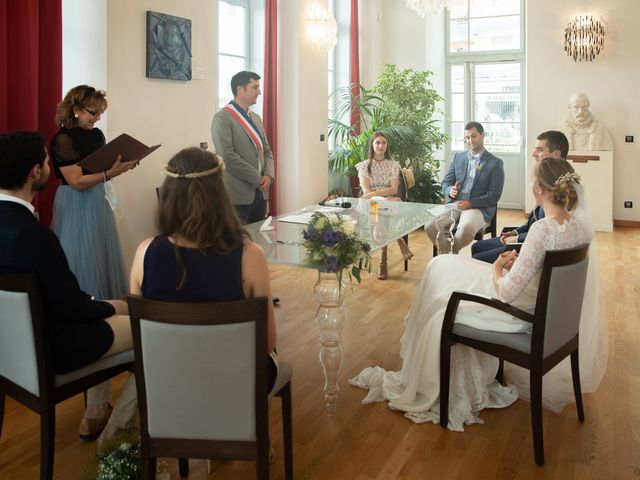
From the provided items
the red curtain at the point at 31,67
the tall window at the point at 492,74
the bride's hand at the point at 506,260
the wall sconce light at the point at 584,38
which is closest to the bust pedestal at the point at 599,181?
the wall sconce light at the point at 584,38

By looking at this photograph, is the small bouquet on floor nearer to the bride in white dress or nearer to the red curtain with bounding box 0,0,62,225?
the bride in white dress

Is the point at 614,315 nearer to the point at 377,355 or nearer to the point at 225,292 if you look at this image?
the point at 377,355

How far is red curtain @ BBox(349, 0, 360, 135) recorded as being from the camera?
8.89 meters

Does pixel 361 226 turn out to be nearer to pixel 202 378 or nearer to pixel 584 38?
pixel 202 378

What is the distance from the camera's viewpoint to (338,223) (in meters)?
2.89

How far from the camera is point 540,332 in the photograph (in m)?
2.60

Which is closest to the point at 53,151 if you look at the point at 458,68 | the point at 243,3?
the point at 243,3

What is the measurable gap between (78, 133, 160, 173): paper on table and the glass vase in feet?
4.77

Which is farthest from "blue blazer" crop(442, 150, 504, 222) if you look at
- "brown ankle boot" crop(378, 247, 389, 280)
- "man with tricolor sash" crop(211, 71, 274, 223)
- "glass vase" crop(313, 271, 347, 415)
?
"glass vase" crop(313, 271, 347, 415)

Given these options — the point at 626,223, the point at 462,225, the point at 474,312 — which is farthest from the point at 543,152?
the point at 626,223

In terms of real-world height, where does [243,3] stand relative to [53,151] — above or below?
above

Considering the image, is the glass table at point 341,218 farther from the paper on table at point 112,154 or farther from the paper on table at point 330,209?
the paper on table at point 112,154

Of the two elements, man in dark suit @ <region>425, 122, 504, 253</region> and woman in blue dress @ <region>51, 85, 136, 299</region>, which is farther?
man in dark suit @ <region>425, 122, 504, 253</region>

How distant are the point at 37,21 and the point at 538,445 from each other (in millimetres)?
3531
